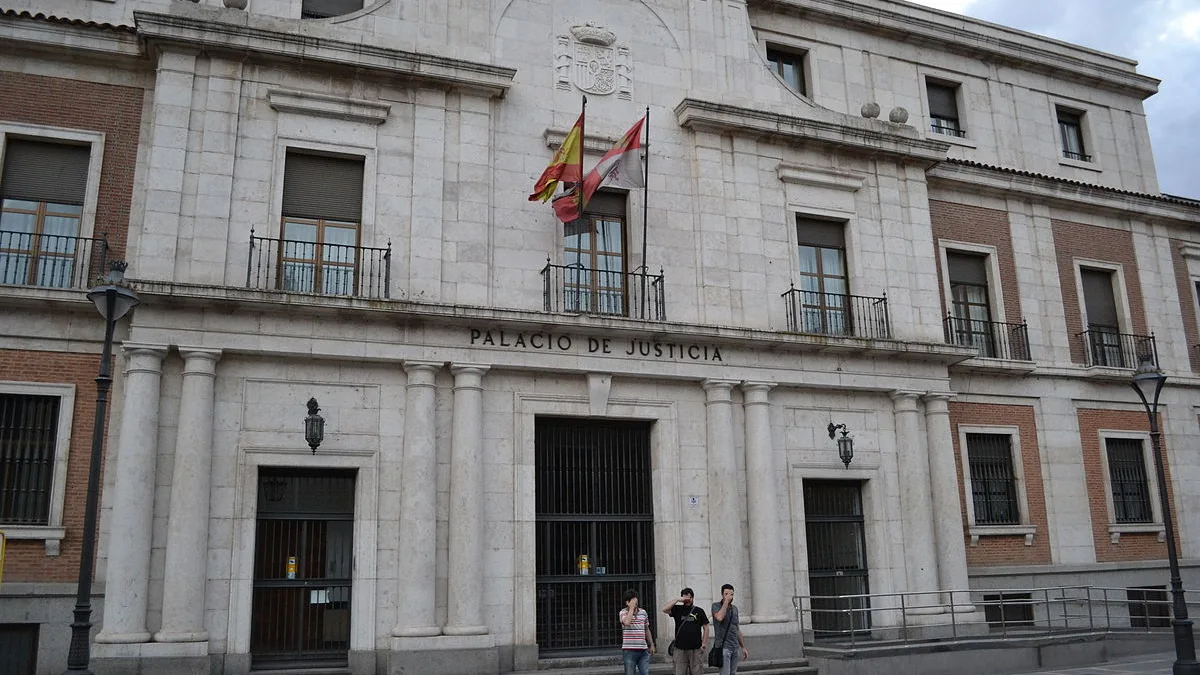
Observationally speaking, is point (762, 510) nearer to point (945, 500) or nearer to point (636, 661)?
point (945, 500)

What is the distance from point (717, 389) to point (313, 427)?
270 inches

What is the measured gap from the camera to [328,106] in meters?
15.7

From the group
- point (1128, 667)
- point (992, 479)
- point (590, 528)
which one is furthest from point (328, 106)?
point (1128, 667)

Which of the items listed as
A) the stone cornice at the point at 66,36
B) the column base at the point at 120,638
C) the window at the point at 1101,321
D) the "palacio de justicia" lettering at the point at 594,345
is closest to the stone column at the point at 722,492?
the "palacio de justicia" lettering at the point at 594,345

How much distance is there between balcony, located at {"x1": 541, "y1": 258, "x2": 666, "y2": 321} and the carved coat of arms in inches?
139

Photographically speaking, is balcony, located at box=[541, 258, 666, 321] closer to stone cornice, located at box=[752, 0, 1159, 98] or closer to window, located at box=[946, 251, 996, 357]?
window, located at box=[946, 251, 996, 357]

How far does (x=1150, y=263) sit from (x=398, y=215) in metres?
18.5

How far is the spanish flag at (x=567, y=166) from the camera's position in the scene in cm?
1579

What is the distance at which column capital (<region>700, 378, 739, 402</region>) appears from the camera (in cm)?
1677

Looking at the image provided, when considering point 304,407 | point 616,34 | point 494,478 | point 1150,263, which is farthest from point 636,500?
point 1150,263

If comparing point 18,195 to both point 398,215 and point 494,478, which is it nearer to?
point 398,215

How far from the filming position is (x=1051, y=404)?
20906 mm

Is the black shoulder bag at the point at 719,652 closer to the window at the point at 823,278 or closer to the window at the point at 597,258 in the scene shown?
the window at the point at 597,258

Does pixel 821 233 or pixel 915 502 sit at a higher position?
pixel 821 233
